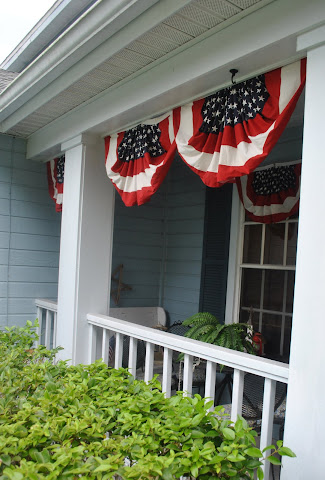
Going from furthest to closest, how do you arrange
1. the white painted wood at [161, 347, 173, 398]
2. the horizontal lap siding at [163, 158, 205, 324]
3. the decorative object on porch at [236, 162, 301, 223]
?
the horizontal lap siding at [163, 158, 205, 324], the decorative object on porch at [236, 162, 301, 223], the white painted wood at [161, 347, 173, 398]

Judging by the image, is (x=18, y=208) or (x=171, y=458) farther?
(x=18, y=208)

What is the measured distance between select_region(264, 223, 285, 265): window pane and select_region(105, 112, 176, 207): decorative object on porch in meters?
1.51

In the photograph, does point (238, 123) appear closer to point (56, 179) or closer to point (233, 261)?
point (233, 261)

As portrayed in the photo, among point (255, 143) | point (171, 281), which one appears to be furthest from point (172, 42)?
point (171, 281)

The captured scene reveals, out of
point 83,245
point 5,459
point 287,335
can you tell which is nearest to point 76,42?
point 83,245

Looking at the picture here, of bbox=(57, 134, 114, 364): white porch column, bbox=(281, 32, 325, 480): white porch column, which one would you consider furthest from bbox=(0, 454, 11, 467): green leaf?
bbox=(57, 134, 114, 364): white porch column

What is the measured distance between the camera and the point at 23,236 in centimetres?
460

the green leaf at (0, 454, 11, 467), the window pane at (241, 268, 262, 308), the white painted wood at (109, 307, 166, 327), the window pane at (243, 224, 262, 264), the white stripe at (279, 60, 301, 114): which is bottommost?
the white painted wood at (109, 307, 166, 327)

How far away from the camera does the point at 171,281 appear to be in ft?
17.4

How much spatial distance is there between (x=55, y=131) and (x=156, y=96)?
5.28ft

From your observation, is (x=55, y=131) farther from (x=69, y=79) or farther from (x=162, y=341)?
(x=162, y=341)

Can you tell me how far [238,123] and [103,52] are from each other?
945mm

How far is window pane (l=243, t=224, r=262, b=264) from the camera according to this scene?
13.5 feet

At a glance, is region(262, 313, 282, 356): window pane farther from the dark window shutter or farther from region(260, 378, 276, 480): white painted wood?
region(260, 378, 276, 480): white painted wood
